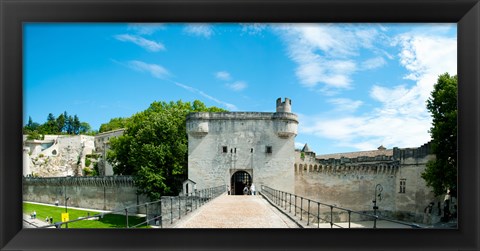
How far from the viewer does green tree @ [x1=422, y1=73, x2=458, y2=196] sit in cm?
998

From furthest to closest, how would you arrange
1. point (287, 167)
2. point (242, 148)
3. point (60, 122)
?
point (60, 122)
point (287, 167)
point (242, 148)

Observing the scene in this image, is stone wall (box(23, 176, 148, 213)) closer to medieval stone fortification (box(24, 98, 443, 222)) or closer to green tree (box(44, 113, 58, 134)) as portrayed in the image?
medieval stone fortification (box(24, 98, 443, 222))

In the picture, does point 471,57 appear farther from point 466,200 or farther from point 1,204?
point 1,204

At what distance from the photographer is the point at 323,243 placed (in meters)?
2.29

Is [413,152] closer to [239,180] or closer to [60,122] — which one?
[239,180]

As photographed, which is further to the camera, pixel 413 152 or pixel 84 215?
pixel 84 215

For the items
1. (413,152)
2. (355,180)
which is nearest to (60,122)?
(355,180)

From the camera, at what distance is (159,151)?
53.9ft

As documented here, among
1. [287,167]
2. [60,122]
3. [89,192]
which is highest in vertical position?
[60,122]

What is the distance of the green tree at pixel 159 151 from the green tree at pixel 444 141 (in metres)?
10.4
